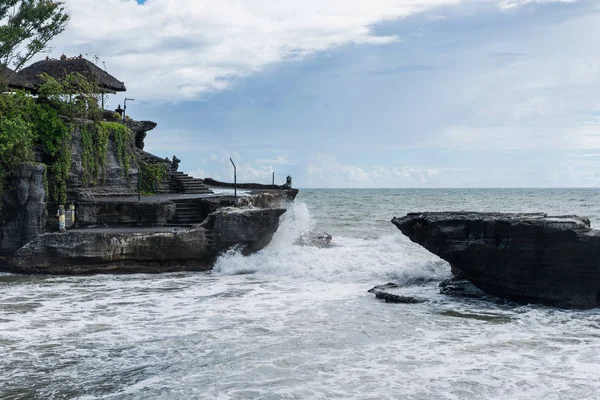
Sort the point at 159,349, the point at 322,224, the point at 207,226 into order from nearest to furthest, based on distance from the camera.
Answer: the point at 159,349, the point at 207,226, the point at 322,224

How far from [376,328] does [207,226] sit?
932cm

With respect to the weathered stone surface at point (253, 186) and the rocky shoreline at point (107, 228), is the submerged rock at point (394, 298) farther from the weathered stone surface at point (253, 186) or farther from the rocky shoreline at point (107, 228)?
the weathered stone surface at point (253, 186)

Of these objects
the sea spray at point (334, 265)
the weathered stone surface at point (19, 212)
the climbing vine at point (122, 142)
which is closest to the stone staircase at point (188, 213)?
the sea spray at point (334, 265)

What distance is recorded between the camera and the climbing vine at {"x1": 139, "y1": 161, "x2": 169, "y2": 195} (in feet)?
80.1

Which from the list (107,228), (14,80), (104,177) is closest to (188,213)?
(107,228)

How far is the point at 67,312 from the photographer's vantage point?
39.0 ft

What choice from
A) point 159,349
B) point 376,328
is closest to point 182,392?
point 159,349

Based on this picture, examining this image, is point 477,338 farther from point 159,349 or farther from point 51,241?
point 51,241

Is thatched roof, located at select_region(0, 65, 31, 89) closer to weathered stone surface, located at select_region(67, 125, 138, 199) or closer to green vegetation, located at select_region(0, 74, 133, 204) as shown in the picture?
green vegetation, located at select_region(0, 74, 133, 204)

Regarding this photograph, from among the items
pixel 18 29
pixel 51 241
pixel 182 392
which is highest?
pixel 18 29

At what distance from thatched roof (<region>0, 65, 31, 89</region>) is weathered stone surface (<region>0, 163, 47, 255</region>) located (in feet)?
21.4

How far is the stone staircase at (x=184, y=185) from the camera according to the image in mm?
26203

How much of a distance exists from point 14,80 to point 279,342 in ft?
63.2

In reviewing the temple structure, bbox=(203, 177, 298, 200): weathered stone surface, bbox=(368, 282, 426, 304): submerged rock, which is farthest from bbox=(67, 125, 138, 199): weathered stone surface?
bbox=(368, 282, 426, 304): submerged rock
